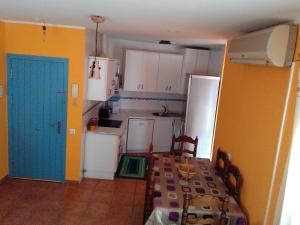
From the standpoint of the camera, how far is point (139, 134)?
5.64 meters

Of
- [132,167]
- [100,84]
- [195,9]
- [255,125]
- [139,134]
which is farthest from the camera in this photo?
[139,134]

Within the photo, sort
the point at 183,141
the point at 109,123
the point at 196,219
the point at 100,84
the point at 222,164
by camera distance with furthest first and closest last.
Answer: the point at 109,123 → the point at 100,84 → the point at 183,141 → the point at 222,164 → the point at 196,219

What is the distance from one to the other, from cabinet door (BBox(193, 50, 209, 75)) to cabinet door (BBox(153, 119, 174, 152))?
1243 millimetres

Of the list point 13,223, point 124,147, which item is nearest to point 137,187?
point 124,147

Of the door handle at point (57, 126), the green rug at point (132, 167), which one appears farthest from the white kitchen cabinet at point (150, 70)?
the door handle at point (57, 126)

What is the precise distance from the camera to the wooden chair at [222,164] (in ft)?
9.69

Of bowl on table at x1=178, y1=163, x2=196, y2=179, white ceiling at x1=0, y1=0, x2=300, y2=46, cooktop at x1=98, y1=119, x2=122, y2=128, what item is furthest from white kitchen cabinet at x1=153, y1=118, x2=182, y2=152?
white ceiling at x1=0, y1=0, x2=300, y2=46

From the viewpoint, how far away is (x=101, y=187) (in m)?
4.10

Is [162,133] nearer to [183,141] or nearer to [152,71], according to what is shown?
[152,71]

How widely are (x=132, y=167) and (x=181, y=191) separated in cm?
247

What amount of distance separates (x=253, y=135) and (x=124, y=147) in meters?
3.51

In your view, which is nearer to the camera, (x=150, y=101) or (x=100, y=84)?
(x=100, y=84)

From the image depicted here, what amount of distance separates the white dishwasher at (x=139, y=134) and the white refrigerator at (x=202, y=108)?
0.95 meters

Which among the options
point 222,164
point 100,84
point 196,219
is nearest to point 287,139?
point 196,219
